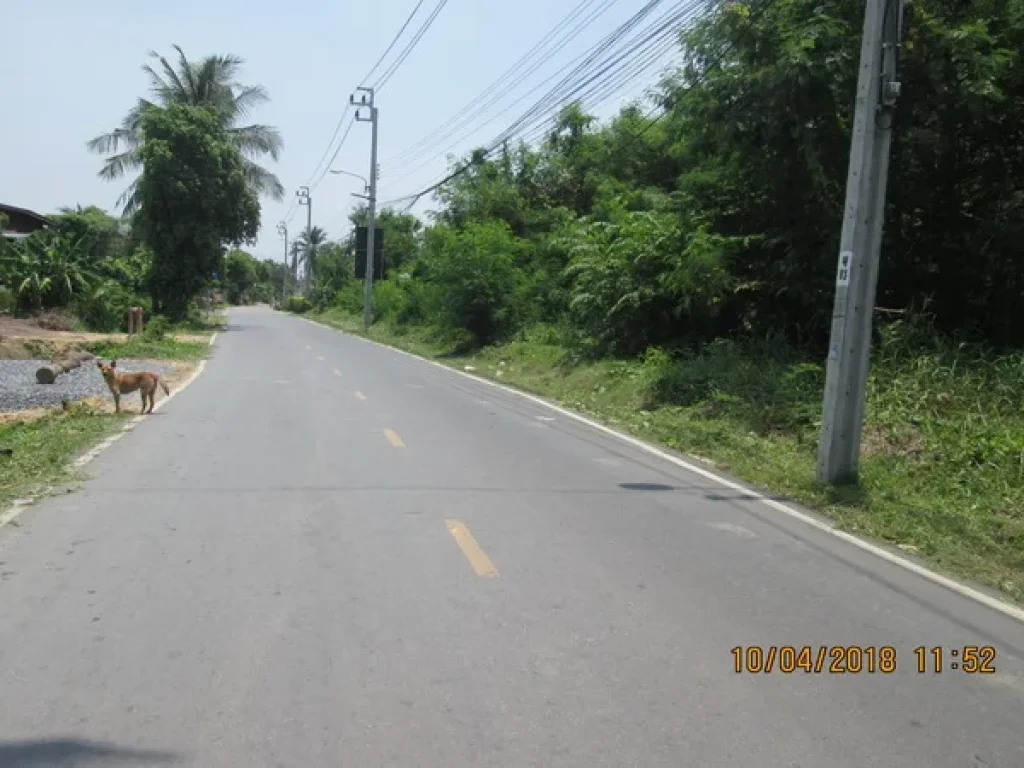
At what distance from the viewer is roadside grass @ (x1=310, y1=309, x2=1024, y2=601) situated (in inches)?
308

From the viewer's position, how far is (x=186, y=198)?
43.8 metres

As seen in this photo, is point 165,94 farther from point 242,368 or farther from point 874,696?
point 874,696

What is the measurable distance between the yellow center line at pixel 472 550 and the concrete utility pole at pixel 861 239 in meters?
4.16

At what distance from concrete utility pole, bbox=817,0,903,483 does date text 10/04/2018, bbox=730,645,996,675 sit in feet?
14.6

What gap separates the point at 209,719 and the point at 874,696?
3020mm

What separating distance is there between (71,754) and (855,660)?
3697 millimetres

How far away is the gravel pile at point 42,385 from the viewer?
15.4 m

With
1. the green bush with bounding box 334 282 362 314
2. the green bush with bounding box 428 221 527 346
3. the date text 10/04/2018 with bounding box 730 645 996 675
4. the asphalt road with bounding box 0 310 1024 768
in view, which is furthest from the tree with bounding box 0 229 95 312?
the date text 10/04/2018 with bounding box 730 645 996 675

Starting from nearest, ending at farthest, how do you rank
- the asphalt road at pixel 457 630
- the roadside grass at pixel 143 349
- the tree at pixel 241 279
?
the asphalt road at pixel 457 630
the roadside grass at pixel 143 349
the tree at pixel 241 279

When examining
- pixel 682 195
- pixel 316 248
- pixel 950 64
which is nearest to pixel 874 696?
pixel 950 64

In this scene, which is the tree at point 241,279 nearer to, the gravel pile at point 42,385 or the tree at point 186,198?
the tree at point 186,198

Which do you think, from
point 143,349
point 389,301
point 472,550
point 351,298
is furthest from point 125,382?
point 351,298

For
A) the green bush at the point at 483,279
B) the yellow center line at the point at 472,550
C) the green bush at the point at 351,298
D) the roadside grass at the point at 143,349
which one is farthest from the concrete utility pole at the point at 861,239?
the green bush at the point at 351,298

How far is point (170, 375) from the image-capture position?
838 inches
